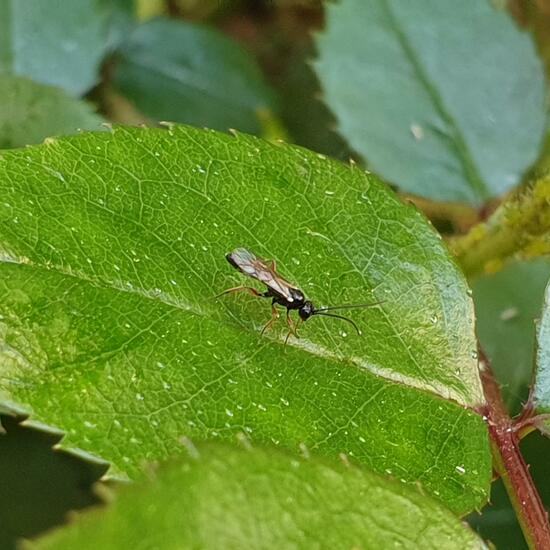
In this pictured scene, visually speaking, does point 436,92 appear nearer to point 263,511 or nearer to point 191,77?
point 191,77

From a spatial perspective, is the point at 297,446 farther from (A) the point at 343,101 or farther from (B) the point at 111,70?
(B) the point at 111,70

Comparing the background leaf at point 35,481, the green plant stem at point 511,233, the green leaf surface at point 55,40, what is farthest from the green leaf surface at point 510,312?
the green leaf surface at point 55,40

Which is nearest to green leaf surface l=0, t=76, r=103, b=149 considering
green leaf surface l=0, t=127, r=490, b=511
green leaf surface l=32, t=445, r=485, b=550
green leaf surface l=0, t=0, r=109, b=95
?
green leaf surface l=0, t=0, r=109, b=95

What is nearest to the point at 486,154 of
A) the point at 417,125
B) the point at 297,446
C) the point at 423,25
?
the point at 417,125

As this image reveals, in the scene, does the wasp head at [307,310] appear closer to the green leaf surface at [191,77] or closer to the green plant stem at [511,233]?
the green plant stem at [511,233]

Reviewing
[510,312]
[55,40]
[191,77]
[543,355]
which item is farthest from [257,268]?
[191,77]

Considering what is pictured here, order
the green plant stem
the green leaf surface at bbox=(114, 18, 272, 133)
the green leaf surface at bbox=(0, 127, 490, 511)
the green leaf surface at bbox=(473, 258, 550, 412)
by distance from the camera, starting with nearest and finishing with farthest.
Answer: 1. the green leaf surface at bbox=(0, 127, 490, 511)
2. the green plant stem
3. the green leaf surface at bbox=(473, 258, 550, 412)
4. the green leaf surface at bbox=(114, 18, 272, 133)

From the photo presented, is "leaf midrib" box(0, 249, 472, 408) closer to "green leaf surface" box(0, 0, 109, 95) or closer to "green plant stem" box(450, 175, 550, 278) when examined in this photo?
"green plant stem" box(450, 175, 550, 278)
